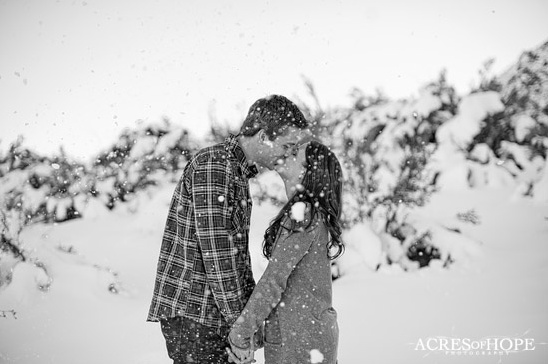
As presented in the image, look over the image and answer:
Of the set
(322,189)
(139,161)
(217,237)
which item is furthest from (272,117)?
(139,161)

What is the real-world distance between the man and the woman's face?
29mm

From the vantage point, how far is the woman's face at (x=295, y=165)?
1.51m

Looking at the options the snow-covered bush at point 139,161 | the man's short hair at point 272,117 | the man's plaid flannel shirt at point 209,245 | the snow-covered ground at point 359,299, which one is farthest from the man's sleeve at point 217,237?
the snow-covered bush at point 139,161

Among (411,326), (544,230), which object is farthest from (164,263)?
(544,230)

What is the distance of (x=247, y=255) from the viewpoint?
158 centimetres

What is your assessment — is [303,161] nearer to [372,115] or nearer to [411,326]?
[411,326]

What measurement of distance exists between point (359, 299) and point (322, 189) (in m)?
2.38

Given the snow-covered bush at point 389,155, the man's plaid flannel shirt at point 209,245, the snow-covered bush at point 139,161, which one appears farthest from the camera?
the snow-covered bush at point 139,161

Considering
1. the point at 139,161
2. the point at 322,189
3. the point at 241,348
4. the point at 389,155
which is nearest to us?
the point at 241,348

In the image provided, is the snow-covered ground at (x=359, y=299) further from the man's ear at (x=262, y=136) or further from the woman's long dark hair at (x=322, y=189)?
the man's ear at (x=262, y=136)

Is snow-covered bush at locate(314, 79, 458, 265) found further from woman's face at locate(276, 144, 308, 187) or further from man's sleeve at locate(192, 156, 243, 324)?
man's sleeve at locate(192, 156, 243, 324)

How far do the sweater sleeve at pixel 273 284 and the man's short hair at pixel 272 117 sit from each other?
0.34 meters

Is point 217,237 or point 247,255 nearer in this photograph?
point 217,237

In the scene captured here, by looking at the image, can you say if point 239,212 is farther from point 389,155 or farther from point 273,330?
point 389,155
